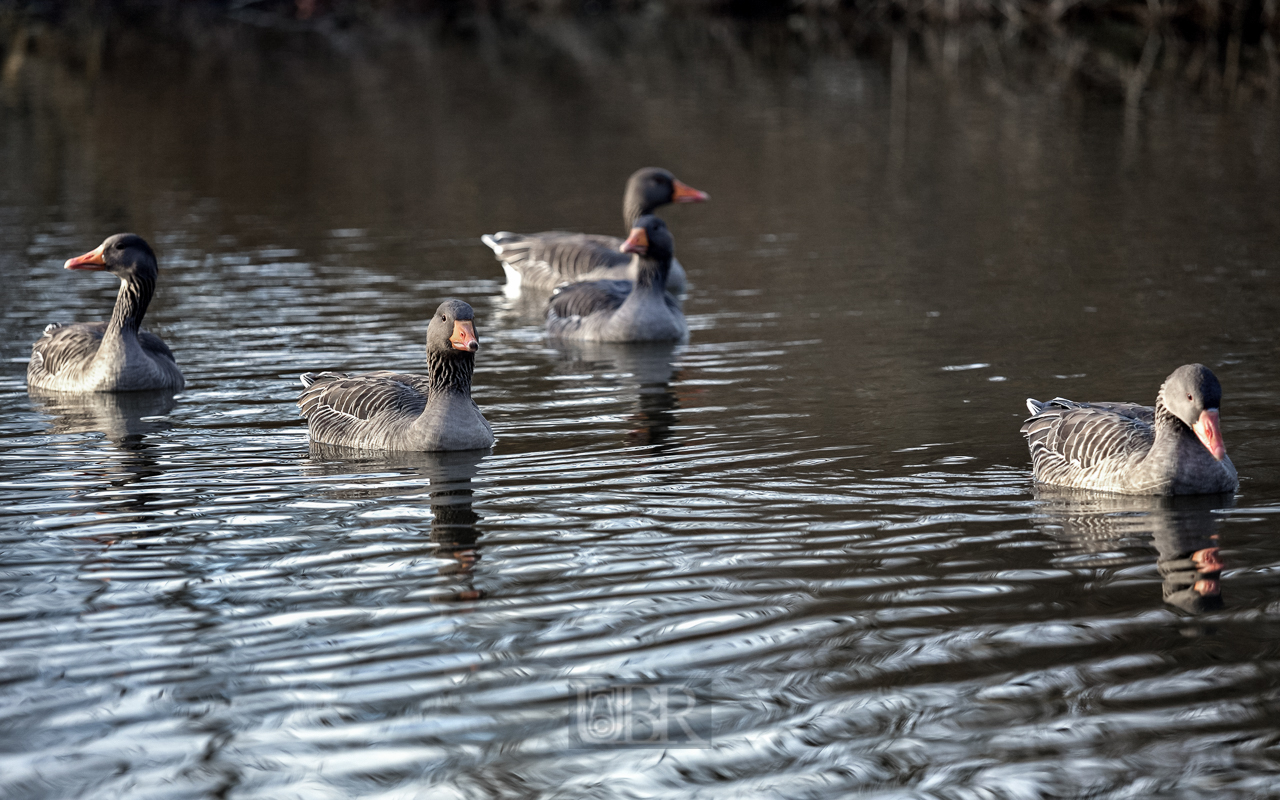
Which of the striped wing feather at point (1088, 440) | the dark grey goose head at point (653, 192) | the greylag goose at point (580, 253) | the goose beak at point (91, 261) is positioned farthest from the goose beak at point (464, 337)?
the dark grey goose head at point (653, 192)

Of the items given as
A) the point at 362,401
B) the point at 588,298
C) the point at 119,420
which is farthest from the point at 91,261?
the point at 588,298

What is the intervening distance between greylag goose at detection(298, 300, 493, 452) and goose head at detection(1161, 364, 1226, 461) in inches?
185

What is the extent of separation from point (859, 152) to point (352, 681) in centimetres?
2359

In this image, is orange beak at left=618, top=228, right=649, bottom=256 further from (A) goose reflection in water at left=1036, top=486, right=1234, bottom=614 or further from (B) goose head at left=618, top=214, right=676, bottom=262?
(A) goose reflection in water at left=1036, top=486, right=1234, bottom=614

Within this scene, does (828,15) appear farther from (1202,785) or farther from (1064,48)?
(1202,785)

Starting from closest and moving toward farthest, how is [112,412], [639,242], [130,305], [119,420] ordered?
[119,420] → [112,412] → [130,305] → [639,242]

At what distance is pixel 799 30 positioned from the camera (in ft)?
182

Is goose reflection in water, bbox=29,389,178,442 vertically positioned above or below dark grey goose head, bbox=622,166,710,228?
below

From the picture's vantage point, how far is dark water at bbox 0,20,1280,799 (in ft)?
21.5

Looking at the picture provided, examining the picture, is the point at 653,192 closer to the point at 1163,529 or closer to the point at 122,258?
the point at 122,258

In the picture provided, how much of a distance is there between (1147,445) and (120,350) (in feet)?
28.5

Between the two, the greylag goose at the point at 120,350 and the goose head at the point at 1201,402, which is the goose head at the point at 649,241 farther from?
the goose head at the point at 1201,402

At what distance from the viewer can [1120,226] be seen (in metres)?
21.2

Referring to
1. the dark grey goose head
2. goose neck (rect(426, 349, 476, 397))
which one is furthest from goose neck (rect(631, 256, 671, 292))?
goose neck (rect(426, 349, 476, 397))
